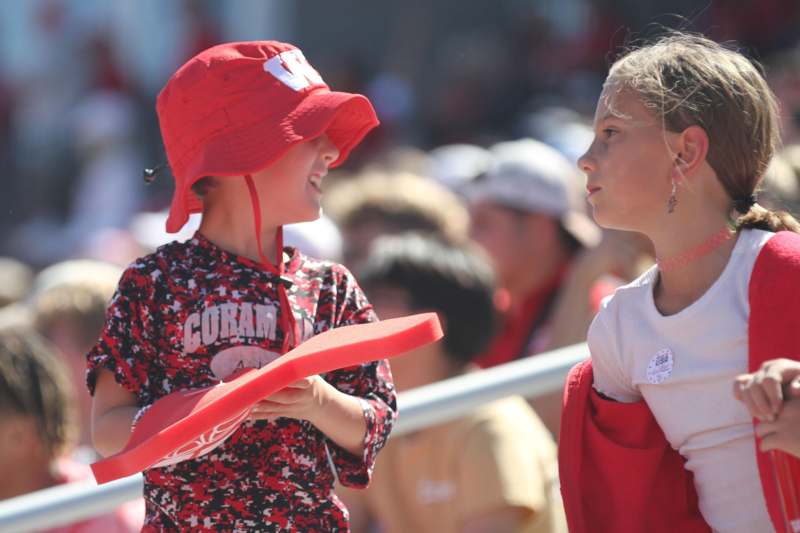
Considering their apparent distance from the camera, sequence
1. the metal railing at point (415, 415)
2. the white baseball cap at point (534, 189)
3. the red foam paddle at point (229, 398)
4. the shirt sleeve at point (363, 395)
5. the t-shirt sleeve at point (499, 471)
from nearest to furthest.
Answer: the red foam paddle at point (229, 398) → the shirt sleeve at point (363, 395) → the metal railing at point (415, 415) → the t-shirt sleeve at point (499, 471) → the white baseball cap at point (534, 189)

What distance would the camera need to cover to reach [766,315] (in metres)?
2.21

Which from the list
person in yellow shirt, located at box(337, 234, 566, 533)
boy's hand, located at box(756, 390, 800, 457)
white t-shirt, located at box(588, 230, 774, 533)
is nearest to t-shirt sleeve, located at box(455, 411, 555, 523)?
person in yellow shirt, located at box(337, 234, 566, 533)

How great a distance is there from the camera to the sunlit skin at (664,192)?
2369 mm

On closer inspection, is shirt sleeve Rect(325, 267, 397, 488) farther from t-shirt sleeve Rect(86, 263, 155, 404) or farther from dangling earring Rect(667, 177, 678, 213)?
dangling earring Rect(667, 177, 678, 213)

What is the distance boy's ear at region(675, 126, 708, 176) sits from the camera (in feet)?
7.73

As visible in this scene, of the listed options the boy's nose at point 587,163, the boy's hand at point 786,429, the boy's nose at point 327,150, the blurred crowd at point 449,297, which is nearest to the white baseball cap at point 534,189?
the blurred crowd at point 449,297

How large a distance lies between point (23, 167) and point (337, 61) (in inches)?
115

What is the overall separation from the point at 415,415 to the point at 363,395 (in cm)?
87

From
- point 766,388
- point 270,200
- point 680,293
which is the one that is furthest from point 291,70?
point 766,388

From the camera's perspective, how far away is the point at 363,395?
8.34ft

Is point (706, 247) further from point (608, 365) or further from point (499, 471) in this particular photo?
point (499, 471)

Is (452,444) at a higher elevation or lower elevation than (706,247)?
lower

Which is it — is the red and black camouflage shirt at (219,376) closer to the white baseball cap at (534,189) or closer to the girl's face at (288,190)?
the girl's face at (288,190)

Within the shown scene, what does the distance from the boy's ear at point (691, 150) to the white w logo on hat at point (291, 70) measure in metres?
0.67
